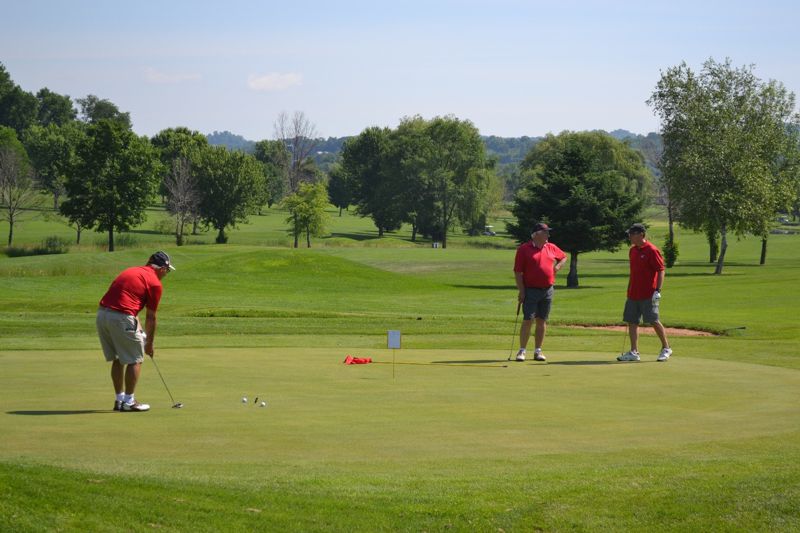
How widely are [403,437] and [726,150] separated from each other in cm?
7520

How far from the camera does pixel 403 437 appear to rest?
11539 millimetres

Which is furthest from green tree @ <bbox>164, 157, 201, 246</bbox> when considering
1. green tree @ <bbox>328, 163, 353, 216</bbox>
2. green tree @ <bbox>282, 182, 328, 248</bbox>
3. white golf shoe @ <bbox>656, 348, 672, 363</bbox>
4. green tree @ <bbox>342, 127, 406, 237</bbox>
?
white golf shoe @ <bbox>656, 348, 672, 363</bbox>

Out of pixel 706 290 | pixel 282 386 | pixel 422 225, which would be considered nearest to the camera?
pixel 282 386

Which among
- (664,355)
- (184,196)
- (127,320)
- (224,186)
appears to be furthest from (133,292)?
(224,186)

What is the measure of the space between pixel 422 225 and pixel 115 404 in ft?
416

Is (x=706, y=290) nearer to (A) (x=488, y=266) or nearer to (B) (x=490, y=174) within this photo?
(A) (x=488, y=266)

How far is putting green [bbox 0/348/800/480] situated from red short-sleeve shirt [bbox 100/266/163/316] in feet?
4.37

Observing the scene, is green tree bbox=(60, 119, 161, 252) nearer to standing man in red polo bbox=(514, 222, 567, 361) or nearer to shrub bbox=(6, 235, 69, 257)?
shrub bbox=(6, 235, 69, 257)

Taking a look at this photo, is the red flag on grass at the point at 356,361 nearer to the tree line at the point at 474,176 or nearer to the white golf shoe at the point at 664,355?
the white golf shoe at the point at 664,355

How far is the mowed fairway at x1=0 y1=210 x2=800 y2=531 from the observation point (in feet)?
28.3

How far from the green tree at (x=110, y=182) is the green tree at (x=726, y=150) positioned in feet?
156

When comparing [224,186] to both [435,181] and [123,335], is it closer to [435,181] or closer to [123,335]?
[435,181]

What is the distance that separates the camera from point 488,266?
3462 inches

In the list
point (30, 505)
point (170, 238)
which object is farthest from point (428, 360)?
point (170, 238)
